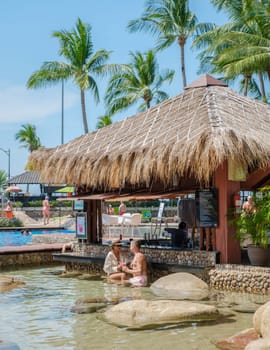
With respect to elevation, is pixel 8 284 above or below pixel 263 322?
below

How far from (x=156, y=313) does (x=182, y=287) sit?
7.12ft

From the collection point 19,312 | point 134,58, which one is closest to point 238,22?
point 134,58

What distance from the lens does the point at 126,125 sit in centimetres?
1293

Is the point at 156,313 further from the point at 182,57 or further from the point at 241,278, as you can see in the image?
the point at 182,57

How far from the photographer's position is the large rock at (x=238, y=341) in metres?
5.91

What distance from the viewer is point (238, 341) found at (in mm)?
6035

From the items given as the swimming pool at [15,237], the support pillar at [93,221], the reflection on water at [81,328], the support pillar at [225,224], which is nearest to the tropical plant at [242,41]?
the swimming pool at [15,237]

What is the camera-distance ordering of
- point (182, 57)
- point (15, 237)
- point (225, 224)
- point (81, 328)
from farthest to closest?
point (182, 57)
point (15, 237)
point (225, 224)
point (81, 328)

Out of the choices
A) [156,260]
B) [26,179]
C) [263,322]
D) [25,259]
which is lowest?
[263,322]

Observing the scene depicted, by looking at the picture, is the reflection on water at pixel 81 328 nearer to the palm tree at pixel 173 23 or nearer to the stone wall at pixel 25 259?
the stone wall at pixel 25 259

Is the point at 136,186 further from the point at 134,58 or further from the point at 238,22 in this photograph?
the point at 134,58

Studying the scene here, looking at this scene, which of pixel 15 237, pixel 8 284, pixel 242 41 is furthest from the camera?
pixel 242 41

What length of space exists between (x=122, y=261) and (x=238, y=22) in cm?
1899

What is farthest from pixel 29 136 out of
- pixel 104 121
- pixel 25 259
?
pixel 25 259
